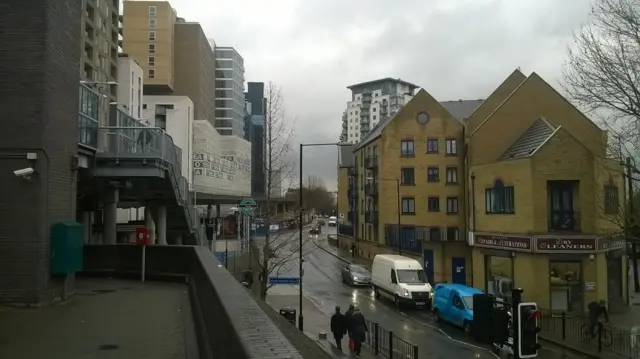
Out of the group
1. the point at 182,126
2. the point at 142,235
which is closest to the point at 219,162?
the point at 182,126

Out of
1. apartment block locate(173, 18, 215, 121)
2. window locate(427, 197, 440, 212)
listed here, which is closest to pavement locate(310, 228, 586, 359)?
window locate(427, 197, 440, 212)

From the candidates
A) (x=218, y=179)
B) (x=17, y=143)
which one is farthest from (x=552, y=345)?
(x=218, y=179)

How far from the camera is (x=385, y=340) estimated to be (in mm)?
19750

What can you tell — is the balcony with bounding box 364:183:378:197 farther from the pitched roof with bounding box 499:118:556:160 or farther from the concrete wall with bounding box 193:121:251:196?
the pitched roof with bounding box 499:118:556:160

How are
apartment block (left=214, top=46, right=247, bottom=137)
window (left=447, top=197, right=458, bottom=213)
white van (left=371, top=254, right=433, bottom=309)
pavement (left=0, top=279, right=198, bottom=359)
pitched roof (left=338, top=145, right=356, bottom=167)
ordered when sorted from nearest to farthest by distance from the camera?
pavement (left=0, top=279, right=198, bottom=359) → white van (left=371, top=254, right=433, bottom=309) → window (left=447, top=197, right=458, bottom=213) → pitched roof (left=338, top=145, right=356, bottom=167) → apartment block (left=214, top=46, right=247, bottom=137)

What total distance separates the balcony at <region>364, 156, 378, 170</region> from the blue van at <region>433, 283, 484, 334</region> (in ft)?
91.2

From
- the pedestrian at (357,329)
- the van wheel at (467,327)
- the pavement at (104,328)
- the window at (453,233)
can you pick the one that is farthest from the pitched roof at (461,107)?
the pavement at (104,328)

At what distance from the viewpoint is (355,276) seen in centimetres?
3778

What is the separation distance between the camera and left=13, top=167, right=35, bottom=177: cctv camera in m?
10.3

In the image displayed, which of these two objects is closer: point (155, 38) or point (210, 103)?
point (155, 38)

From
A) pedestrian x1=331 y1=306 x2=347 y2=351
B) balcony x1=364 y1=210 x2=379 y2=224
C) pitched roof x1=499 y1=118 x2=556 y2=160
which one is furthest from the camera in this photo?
balcony x1=364 y1=210 x2=379 y2=224

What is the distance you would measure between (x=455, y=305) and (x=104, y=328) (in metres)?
16.8

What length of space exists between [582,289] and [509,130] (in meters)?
13.5

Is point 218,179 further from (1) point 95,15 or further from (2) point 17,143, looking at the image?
(2) point 17,143
